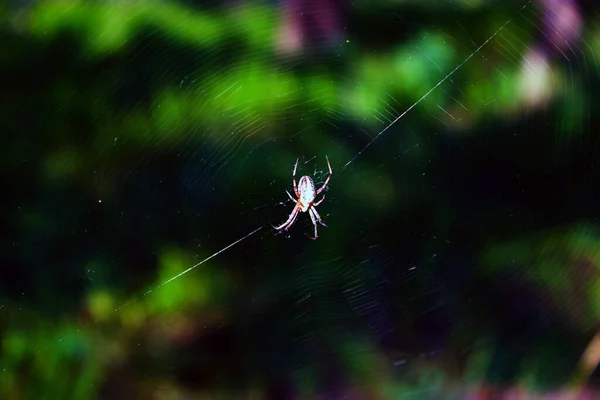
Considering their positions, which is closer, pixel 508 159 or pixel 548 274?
pixel 508 159

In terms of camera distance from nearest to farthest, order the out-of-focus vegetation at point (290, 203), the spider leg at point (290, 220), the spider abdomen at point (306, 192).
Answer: the out-of-focus vegetation at point (290, 203), the spider abdomen at point (306, 192), the spider leg at point (290, 220)

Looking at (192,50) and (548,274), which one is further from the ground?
(192,50)

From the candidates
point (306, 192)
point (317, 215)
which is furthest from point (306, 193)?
point (317, 215)

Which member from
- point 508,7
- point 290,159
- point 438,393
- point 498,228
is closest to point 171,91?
point 290,159

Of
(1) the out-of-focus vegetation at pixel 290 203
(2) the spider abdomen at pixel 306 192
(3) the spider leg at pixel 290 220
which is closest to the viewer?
(1) the out-of-focus vegetation at pixel 290 203

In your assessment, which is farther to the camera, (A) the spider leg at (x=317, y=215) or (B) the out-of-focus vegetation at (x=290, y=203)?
(A) the spider leg at (x=317, y=215)

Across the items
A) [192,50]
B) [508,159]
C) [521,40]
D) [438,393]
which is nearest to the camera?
[192,50]

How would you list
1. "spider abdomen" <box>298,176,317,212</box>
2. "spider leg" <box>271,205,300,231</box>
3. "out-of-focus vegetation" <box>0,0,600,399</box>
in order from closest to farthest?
"out-of-focus vegetation" <box>0,0,600,399</box>, "spider abdomen" <box>298,176,317,212</box>, "spider leg" <box>271,205,300,231</box>

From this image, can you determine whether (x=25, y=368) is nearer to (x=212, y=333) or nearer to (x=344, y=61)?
(x=212, y=333)
